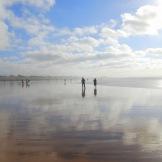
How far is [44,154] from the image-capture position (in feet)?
40.8

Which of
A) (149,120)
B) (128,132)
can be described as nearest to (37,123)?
(128,132)

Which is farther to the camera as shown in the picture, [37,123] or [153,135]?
[37,123]

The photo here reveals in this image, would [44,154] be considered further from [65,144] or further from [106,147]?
[106,147]

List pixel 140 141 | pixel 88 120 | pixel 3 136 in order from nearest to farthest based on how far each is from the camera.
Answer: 1. pixel 140 141
2. pixel 3 136
3. pixel 88 120

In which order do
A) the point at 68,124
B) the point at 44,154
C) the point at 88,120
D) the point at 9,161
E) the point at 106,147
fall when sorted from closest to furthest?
the point at 9,161 < the point at 44,154 < the point at 106,147 < the point at 68,124 < the point at 88,120

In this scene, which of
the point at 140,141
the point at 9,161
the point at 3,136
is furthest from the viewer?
the point at 3,136

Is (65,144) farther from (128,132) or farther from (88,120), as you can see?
(88,120)

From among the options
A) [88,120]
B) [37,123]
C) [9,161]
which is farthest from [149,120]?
[9,161]

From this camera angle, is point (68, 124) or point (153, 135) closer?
point (153, 135)

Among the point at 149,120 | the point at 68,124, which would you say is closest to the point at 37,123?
the point at 68,124

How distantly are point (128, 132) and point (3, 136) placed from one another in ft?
20.5

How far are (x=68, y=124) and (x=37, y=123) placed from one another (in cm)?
192

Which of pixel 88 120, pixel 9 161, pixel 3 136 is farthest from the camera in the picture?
pixel 88 120

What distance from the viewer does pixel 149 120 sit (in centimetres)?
2094
